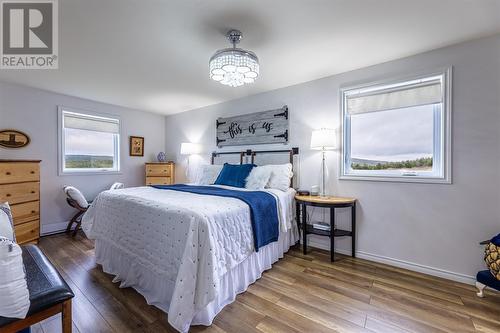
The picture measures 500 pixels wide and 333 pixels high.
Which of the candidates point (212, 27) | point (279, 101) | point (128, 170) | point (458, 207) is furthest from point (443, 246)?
point (128, 170)

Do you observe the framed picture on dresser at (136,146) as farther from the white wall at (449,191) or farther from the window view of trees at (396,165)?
the window view of trees at (396,165)

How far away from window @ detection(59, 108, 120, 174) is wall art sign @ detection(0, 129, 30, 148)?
17.6 inches

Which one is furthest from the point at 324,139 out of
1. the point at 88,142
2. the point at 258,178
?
the point at 88,142

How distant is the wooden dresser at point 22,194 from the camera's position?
9.14 ft

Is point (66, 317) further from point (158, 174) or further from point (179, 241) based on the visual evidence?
point (158, 174)

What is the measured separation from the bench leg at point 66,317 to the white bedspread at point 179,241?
538mm

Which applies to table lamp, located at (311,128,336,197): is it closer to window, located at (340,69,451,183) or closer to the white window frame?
window, located at (340,69,451,183)

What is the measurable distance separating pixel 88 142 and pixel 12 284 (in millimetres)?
3930

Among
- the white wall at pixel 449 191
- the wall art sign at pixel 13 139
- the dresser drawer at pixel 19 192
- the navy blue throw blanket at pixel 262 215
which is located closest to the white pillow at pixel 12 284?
the navy blue throw blanket at pixel 262 215

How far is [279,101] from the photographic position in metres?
3.44

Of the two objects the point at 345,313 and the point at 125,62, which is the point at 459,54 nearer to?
the point at 345,313

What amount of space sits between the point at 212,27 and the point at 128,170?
12.3 feet

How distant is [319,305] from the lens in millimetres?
1817

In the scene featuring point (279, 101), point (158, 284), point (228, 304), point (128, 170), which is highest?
point (279, 101)
